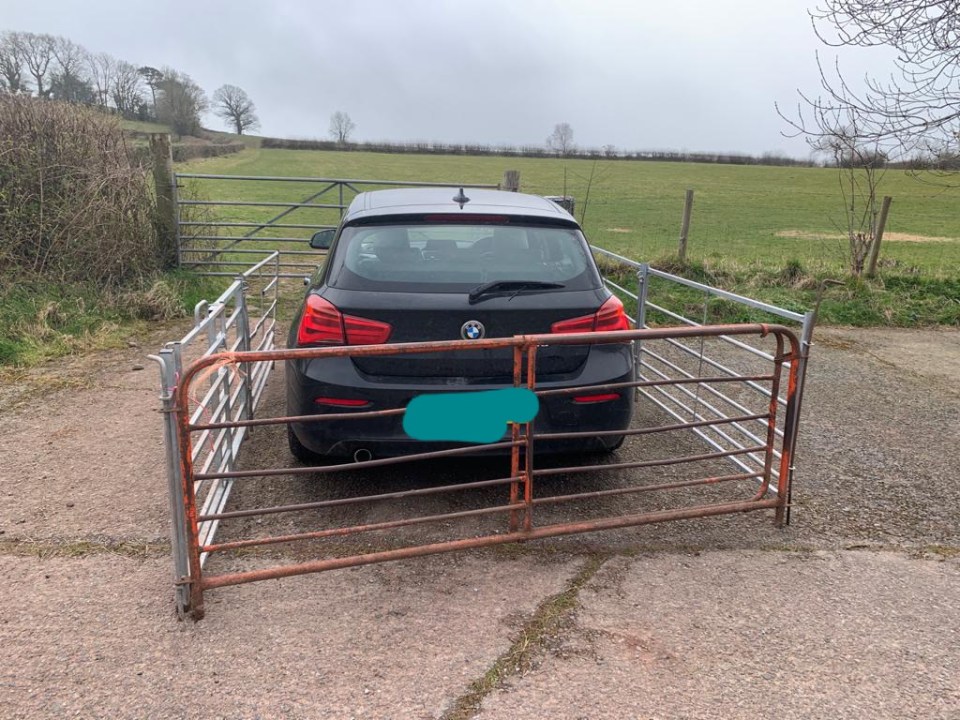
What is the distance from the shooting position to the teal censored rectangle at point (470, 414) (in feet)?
10.0

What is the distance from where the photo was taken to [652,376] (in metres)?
6.30

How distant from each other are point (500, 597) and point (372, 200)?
2648 mm

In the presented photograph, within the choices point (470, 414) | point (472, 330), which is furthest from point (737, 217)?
point (470, 414)

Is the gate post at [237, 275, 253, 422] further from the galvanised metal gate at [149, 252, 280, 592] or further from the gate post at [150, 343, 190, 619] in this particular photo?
the gate post at [150, 343, 190, 619]

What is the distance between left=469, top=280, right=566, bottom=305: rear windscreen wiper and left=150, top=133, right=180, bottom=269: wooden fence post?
7.70m

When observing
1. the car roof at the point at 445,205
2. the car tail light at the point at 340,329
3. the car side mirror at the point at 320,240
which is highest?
the car roof at the point at 445,205

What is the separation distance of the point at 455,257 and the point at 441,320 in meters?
0.54

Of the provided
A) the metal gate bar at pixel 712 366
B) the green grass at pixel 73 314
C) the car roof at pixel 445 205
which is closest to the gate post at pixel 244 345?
the car roof at pixel 445 205

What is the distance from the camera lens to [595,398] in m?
3.69

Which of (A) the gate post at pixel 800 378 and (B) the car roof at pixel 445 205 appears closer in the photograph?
(A) the gate post at pixel 800 378

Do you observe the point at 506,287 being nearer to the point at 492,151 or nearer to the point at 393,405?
the point at 393,405

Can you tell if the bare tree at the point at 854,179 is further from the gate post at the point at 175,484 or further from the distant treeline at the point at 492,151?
the distant treeline at the point at 492,151

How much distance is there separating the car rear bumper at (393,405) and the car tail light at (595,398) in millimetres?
13

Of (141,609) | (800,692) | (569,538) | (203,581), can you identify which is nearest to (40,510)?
(141,609)
